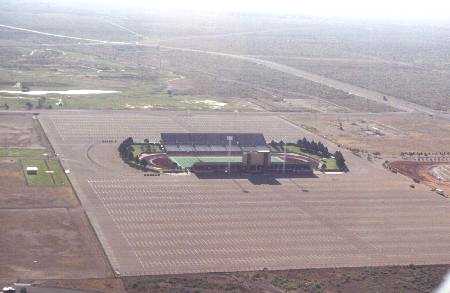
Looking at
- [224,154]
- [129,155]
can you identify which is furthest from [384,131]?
[129,155]

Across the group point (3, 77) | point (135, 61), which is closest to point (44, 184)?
point (3, 77)

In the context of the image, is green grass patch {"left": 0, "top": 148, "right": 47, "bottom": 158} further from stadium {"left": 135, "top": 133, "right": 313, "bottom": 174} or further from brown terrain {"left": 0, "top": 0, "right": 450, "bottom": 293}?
stadium {"left": 135, "top": 133, "right": 313, "bottom": 174}

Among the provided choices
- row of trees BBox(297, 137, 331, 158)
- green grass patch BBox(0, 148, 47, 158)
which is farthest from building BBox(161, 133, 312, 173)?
green grass patch BBox(0, 148, 47, 158)

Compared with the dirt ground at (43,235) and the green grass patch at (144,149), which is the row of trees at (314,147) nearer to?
the green grass patch at (144,149)

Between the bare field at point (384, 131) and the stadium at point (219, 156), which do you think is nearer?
the stadium at point (219, 156)

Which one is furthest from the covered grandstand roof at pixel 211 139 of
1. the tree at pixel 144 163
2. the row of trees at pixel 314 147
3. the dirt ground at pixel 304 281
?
the dirt ground at pixel 304 281

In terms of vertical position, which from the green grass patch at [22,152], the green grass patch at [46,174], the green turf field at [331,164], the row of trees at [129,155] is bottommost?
the green turf field at [331,164]
